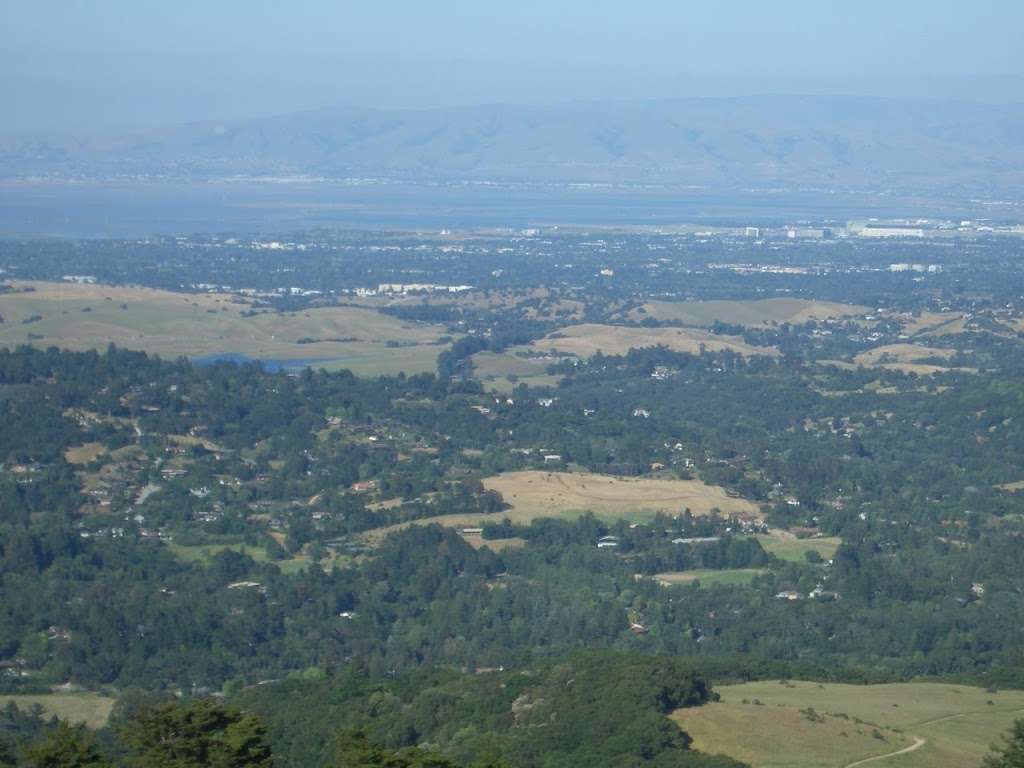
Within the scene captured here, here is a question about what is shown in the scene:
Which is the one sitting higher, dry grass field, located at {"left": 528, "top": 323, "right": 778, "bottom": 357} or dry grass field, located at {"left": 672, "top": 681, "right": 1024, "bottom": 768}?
dry grass field, located at {"left": 672, "top": 681, "right": 1024, "bottom": 768}

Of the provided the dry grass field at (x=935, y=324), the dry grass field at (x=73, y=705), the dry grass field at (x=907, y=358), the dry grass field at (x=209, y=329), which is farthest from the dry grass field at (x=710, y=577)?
the dry grass field at (x=935, y=324)

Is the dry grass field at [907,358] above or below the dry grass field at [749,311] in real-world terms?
below

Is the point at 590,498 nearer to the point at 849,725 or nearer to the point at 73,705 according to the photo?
the point at 73,705

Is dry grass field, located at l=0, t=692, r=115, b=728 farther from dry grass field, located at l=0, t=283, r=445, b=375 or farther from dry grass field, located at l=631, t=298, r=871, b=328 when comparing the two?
dry grass field, located at l=631, t=298, r=871, b=328

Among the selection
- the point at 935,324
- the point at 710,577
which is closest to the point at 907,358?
the point at 935,324

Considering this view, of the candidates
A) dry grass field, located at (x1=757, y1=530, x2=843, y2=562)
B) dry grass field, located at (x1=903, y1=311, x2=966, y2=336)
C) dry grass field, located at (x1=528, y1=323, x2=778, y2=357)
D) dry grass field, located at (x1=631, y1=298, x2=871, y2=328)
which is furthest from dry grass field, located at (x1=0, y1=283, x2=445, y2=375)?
dry grass field, located at (x1=757, y1=530, x2=843, y2=562)

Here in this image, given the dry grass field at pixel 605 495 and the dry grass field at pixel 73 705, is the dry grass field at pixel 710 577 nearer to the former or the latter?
the dry grass field at pixel 605 495

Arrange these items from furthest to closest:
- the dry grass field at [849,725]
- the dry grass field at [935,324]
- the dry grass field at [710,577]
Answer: the dry grass field at [935,324] → the dry grass field at [710,577] → the dry grass field at [849,725]
